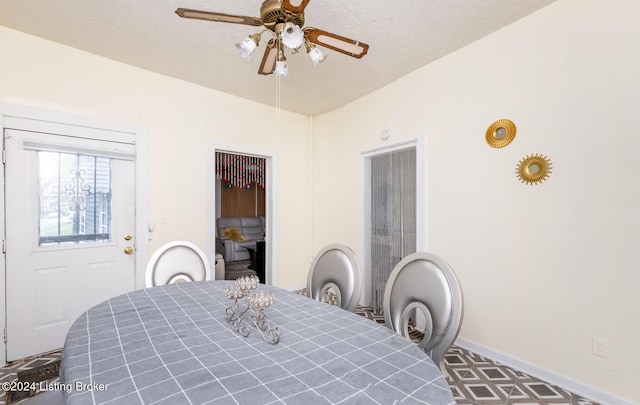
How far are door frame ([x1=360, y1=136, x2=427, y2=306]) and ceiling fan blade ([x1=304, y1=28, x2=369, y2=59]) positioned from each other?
1.55 meters

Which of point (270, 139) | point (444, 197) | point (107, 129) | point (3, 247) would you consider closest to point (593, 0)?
point (444, 197)

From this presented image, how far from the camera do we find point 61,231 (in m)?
2.53

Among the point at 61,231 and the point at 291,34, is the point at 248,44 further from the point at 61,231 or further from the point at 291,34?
the point at 61,231

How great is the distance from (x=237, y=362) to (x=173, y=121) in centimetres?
287

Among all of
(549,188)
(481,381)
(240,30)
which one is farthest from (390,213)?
(240,30)

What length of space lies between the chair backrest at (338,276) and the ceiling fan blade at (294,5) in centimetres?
135

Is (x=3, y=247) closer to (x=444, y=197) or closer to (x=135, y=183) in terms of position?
(x=135, y=183)

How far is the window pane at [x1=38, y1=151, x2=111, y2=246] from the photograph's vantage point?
8.07ft

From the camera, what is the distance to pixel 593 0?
1859 millimetres

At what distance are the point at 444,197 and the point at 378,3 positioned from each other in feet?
5.43

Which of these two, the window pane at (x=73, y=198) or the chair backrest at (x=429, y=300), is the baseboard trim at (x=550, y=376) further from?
the window pane at (x=73, y=198)

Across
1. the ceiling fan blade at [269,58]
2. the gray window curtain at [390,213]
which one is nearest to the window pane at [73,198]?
the ceiling fan blade at [269,58]

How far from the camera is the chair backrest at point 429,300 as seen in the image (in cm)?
129

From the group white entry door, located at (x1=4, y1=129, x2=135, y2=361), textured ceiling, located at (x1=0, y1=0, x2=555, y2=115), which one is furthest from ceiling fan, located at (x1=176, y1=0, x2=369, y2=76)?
white entry door, located at (x1=4, y1=129, x2=135, y2=361)
